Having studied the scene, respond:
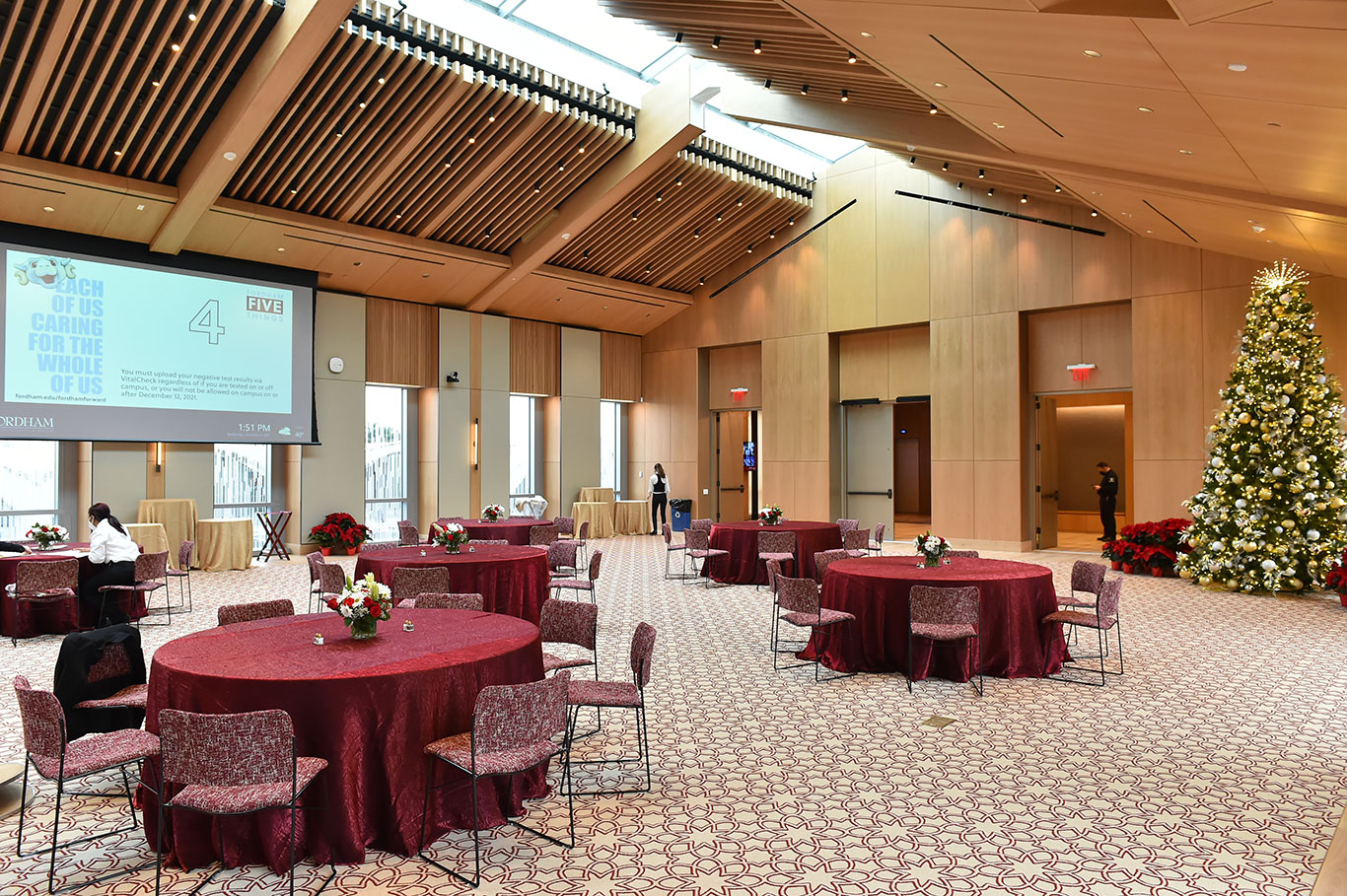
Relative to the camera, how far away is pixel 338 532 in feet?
47.5

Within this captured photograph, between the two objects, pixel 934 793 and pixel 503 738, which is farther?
pixel 934 793

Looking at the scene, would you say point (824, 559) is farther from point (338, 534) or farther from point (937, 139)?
point (338, 534)

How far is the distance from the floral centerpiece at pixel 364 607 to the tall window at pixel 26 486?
34.2ft

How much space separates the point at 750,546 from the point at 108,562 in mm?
7168

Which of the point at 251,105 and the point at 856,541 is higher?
the point at 251,105

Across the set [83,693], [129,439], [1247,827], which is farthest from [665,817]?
[129,439]

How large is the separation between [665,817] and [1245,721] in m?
3.90

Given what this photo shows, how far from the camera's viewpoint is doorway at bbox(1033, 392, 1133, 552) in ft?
54.7

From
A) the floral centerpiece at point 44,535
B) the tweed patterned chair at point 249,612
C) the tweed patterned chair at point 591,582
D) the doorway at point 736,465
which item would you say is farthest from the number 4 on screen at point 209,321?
the doorway at point 736,465

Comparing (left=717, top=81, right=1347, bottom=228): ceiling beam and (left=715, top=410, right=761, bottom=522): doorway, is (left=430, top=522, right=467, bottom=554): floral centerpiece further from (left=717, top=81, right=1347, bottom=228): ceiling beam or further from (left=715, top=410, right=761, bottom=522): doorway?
(left=715, top=410, right=761, bottom=522): doorway

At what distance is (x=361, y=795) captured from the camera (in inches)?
146

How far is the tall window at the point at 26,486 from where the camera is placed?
1217 cm

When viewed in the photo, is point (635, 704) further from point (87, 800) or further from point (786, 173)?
point (786, 173)

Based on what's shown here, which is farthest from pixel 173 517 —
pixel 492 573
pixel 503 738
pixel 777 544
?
pixel 503 738
